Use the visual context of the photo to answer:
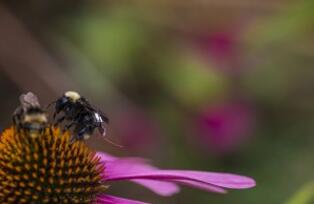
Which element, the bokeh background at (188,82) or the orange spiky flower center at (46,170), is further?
the bokeh background at (188,82)

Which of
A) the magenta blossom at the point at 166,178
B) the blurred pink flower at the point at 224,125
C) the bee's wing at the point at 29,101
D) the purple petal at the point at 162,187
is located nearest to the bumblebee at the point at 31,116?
the bee's wing at the point at 29,101

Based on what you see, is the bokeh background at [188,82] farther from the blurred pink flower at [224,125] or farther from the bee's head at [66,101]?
the bee's head at [66,101]

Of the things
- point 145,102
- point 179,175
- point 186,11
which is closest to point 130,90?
point 145,102

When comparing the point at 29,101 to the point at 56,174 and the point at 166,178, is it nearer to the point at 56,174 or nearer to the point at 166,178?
the point at 56,174

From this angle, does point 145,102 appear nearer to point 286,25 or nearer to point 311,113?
point 311,113

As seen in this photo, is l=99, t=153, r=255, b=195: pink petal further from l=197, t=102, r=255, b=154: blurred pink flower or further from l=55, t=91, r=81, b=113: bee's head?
l=197, t=102, r=255, b=154: blurred pink flower

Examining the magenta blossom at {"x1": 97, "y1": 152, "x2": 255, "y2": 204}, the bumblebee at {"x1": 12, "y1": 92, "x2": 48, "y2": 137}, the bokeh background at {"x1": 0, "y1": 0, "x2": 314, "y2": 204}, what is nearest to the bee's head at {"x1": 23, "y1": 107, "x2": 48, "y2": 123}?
the bumblebee at {"x1": 12, "y1": 92, "x2": 48, "y2": 137}
